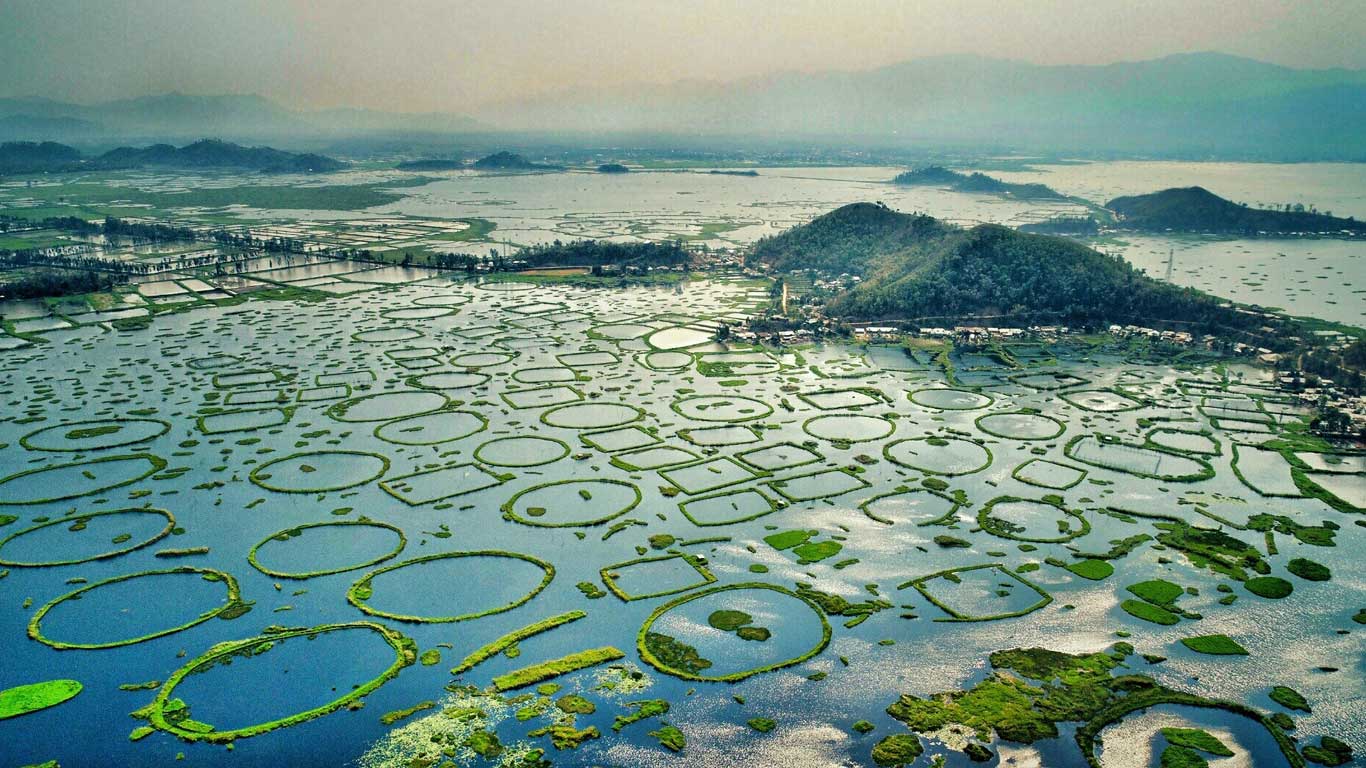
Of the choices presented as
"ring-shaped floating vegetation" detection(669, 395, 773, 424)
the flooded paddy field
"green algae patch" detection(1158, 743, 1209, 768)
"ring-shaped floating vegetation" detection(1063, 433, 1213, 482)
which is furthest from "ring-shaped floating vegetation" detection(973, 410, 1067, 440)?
"green algae patch" detection(1158, 743, 1209, 768)

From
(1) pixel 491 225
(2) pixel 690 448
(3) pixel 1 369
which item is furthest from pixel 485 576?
(1) pixel 491 225

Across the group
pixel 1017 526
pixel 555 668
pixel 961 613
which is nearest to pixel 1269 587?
pixel 1017 526

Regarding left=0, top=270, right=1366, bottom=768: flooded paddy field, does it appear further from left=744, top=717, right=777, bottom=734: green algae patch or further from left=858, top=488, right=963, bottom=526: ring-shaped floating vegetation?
left=858, top=488, right=963, bottom=526: ring-shaped floating vegetation

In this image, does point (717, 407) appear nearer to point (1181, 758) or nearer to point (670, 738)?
point (670, 738)

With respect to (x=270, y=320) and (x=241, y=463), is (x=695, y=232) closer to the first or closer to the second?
(x=270, y=320)

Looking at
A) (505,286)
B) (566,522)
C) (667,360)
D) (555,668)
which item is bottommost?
(555,668)

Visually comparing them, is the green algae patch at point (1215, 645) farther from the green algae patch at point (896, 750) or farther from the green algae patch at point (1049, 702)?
the green algae patch at point (896, 750)
